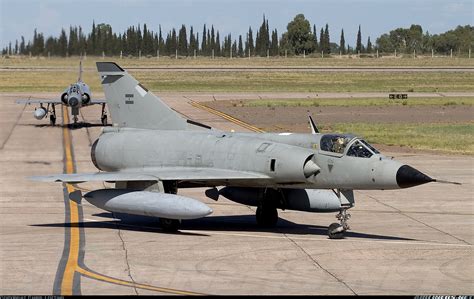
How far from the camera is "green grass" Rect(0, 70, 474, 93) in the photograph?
90.7 m

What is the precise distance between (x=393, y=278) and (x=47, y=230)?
8.61m

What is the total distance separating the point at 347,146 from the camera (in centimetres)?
2181

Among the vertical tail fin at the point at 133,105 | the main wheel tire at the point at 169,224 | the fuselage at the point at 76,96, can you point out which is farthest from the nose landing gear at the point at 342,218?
the fuselage at the point at 76,96

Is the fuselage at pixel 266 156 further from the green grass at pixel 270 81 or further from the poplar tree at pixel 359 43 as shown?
the poplar tree at pixel 359 43

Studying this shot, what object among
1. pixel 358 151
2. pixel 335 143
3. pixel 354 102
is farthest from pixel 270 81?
pixel 358 151

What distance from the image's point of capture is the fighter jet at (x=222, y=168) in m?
21.6

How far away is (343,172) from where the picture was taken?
70.8ft

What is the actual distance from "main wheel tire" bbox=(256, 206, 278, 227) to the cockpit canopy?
2.42 metres

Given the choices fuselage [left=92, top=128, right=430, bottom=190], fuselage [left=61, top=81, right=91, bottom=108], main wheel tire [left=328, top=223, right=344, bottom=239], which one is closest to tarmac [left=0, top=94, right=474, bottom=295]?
main wheel tire [left=328, top=223, right=344, bottom=239]

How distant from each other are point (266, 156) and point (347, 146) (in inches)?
71.8

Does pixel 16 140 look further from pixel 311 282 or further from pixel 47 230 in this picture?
pixel 311 282

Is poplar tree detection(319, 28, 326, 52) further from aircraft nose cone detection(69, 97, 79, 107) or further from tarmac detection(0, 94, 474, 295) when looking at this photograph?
tarmac detection(0, 94, 474, 295)

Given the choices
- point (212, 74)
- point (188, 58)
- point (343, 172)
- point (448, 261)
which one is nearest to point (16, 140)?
point (343, 172)

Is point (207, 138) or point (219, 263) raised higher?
point (207, 138)
